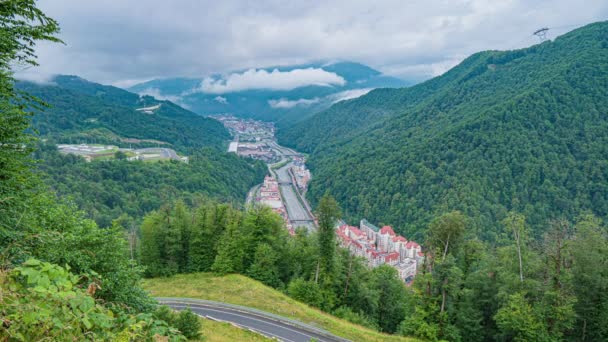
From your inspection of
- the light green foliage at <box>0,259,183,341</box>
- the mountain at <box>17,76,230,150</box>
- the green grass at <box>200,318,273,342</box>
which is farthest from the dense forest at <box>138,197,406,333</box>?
the mountain at <box>17,76,230,150</box>

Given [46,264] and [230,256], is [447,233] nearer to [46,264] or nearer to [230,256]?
[230,256]

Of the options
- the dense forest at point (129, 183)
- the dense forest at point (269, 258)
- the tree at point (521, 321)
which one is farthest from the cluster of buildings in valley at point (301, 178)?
the tree at point (521, 321)

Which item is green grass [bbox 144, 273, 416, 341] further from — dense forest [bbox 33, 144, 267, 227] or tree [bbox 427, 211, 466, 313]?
dense forest [bbox 33, 144, 267, 227]

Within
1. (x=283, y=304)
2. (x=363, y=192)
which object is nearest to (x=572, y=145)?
(x=363, y=192)

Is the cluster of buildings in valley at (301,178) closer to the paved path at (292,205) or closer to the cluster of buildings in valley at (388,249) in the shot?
the paved path at (292,205)

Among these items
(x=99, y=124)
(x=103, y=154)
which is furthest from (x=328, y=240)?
(x=99, y=124)

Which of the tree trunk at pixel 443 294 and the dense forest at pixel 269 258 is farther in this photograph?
the dense forest at pixel 269 258

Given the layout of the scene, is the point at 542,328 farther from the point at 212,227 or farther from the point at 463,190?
the point at 463,190
